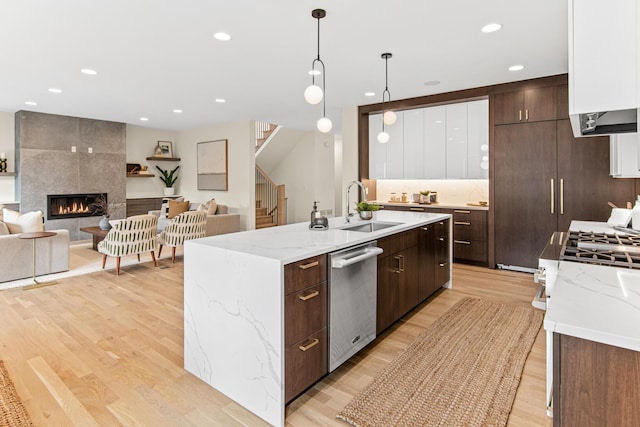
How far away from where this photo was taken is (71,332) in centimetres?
304

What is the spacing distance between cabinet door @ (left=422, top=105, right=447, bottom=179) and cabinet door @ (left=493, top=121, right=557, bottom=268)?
0.85 m

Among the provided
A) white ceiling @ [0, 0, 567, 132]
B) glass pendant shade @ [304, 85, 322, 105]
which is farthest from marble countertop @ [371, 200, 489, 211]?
glass pendant shade @ [304, 85, 322, 105]

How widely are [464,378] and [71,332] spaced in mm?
3092

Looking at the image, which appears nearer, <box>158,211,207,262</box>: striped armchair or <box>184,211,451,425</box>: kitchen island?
<box>184,211,451,425</box>: kitchen island

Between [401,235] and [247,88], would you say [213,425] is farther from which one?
[247,88]

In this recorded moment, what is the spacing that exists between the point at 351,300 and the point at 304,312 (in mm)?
479

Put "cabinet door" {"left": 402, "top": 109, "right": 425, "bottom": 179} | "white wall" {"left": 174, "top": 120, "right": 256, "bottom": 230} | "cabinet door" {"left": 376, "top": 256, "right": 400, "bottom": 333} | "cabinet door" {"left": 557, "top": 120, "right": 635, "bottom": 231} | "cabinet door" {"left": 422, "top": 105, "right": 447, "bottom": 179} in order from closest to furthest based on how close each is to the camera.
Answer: "cabinet door" {"left": 376, "top": 256, "right": 400, "bottom": 333}
"cabinet door" {"left": 557, "top": 120, "right": 635, "bottom": 231}
"cabinet door" {"left": 422, "top": 105, "right": 447, "bottom": 179}
"cabinet door" {"left": 402, "top": 109, "right": 425, "bottom": 179}
"white wall" {"left": 174, "top": 120, "right": 256, "bottom": 230}

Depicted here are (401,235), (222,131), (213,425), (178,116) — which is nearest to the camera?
(213,425)

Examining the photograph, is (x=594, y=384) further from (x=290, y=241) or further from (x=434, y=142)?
(x=434, y=142)

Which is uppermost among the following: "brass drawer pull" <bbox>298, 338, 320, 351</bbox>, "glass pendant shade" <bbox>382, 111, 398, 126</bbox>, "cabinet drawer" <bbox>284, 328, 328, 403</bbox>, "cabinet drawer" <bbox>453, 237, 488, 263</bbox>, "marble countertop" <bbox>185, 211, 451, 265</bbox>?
"glass pendant shade" <bbox>382, 111, 398, 126</bbox>

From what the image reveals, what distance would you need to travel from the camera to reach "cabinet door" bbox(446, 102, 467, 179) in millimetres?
5555

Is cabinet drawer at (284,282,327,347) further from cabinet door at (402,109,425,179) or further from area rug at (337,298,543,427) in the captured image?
cabinet door at (402,109,425,179)

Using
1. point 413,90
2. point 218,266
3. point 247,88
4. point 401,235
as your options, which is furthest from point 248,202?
point 218,266

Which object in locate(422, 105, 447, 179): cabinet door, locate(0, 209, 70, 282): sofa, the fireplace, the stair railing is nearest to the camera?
locate(0, 209, 70, 282): sofa
